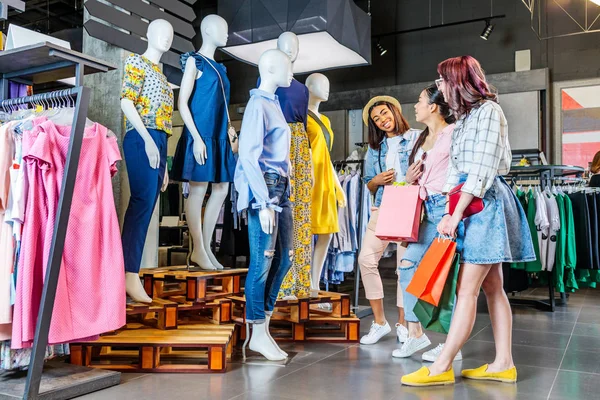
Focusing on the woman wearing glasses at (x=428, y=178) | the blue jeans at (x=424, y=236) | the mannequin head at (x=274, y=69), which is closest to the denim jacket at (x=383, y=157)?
the woman wearing glasses at (x=428, y=178)

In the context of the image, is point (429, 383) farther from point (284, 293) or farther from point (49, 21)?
point (49, 21)

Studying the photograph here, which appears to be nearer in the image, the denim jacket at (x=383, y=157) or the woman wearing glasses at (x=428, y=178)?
the woman wearing glasses at (x=428, y=178)

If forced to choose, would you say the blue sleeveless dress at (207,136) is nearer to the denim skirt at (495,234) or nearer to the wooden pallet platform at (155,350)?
the wooden pallet platform at (155,350)

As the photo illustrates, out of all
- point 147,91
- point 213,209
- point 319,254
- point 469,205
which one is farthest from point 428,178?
point 147,91

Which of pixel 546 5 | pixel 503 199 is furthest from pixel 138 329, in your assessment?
pixel 546 5

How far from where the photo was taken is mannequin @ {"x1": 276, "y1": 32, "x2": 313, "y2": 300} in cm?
353

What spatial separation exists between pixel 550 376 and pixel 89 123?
8.27 ft

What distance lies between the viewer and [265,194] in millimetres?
2791

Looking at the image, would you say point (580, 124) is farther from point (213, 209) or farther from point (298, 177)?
point (213, 209)

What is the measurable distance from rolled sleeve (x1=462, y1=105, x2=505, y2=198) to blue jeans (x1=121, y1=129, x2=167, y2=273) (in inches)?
66.6

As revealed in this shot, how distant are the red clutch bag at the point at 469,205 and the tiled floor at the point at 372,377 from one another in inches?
31.3

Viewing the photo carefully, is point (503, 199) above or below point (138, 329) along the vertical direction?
above

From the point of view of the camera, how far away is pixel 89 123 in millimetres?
2596

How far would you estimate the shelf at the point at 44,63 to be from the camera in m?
2.32
